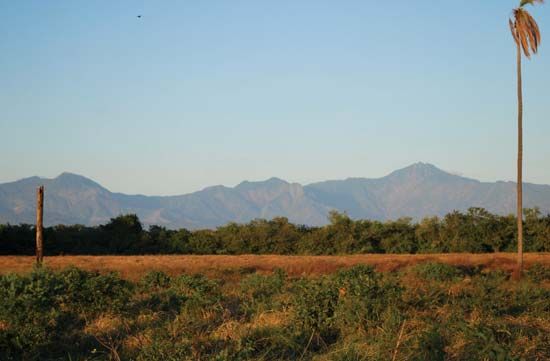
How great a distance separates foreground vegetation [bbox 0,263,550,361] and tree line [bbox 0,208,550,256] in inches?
1484

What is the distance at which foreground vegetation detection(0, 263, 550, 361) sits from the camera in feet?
27.0

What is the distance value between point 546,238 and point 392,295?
138 feet

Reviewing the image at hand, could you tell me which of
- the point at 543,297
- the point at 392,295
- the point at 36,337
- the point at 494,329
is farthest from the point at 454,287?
the point at 36,337

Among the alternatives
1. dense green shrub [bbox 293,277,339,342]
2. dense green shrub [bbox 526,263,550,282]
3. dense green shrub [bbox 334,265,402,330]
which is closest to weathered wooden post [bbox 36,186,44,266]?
dense green shrub [bbox 526,263,550,282]

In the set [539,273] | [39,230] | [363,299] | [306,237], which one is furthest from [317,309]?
[306,237]

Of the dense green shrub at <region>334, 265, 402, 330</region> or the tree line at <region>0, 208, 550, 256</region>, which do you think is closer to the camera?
the dense green shrub at <region>334, 265, 402, 330</region>

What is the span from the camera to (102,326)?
10.4m

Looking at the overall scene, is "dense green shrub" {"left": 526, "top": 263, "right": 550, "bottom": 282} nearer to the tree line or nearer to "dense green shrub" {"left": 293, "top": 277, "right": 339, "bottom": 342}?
"dense green shrub" {"left": 293, "top": 277, "right": 339, "bottom": 342}

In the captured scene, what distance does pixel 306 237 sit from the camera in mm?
53719

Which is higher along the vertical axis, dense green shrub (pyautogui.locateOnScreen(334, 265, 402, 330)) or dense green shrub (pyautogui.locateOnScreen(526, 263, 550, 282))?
Answer: dense green shrub (pyautogui.locateOnScreen(334, 265, 402, 330))

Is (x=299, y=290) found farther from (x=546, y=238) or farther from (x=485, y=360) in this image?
(x=546, y=238)

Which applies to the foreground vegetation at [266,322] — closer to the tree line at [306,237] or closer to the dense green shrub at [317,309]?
A: the dense green shrub at [317,309]

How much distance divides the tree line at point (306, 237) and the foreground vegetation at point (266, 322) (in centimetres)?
3769

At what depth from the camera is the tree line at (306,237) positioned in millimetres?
49719
